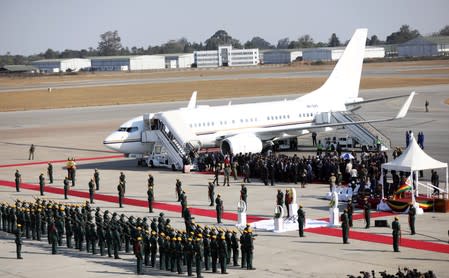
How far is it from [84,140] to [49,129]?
445 inches

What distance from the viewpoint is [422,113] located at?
240 ft

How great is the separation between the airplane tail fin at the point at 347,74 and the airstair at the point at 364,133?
9.54 ft

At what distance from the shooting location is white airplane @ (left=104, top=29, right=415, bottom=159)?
152 ft

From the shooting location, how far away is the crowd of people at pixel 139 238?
950 inches

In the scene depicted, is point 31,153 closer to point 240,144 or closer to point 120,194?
point 240,144

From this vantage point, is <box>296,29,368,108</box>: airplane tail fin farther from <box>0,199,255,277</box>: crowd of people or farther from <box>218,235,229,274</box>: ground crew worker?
<box>218,235,229,274</box>: ground crew worker

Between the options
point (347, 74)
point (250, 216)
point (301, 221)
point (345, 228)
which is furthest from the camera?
point (347, 74)

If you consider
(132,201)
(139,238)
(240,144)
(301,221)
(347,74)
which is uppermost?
(347,74)

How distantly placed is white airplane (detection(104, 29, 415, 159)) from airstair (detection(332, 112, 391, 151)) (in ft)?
1.70

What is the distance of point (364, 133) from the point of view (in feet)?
165

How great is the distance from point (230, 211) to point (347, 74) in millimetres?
25990

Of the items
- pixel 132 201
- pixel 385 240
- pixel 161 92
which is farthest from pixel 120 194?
pixel 161 92

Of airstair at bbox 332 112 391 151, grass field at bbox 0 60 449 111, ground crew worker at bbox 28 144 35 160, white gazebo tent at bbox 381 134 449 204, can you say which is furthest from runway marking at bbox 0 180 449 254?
grass field at bbox 0 60 449 111

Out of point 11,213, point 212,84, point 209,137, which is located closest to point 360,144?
point 209,137
